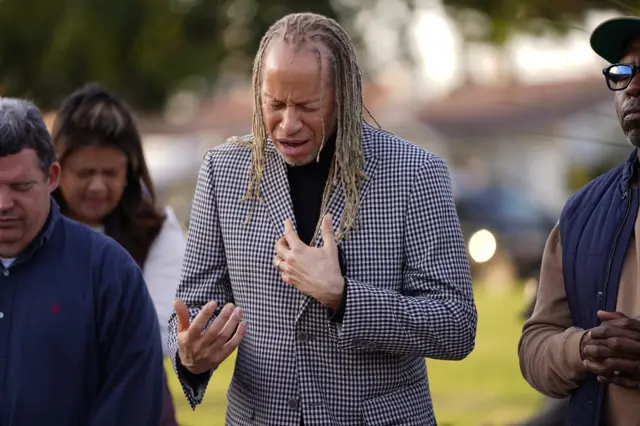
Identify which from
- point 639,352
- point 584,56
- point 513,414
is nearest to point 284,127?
point 639,352

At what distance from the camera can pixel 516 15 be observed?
6309 millimetres

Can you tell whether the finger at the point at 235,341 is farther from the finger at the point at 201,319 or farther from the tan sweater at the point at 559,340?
the tan sweater at the point at 559,340

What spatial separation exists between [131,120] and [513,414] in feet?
14.5

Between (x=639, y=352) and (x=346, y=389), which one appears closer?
(x=639, y=352)

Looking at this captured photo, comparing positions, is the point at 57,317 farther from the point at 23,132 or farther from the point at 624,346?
the point at 624,346

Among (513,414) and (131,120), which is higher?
(131,120)

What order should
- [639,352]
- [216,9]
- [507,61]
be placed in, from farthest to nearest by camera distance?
[216,9]
[507,61]
[639,352]

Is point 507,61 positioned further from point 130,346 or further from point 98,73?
point 130,346

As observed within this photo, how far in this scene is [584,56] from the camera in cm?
712

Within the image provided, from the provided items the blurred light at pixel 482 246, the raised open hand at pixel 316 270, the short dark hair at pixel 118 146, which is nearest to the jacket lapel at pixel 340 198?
the raised open hand at pixel 316 270

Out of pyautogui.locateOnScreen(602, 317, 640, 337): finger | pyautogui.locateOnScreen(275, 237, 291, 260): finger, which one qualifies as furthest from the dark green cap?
pyautogui.locateOnScreen(275, 237, 291, 260): finger

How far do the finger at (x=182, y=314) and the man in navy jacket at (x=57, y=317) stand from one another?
0.43 feet

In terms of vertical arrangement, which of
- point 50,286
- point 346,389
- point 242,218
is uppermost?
point 242,218

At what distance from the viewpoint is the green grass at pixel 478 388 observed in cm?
813
